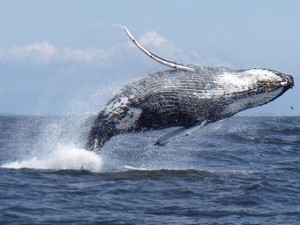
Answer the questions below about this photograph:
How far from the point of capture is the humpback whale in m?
16.4

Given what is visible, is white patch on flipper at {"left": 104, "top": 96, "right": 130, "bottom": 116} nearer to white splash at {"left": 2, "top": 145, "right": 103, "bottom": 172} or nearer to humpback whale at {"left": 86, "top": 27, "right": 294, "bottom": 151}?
humpback whale at {"left": 86, "top": 27, "right": 294, "bottom": 151}

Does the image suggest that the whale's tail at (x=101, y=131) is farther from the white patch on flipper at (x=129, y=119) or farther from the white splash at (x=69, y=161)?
the white splash at (x=69, y=161)

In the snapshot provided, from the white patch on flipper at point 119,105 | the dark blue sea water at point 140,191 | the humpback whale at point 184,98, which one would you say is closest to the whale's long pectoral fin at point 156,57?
the humpback whale at point 184,98

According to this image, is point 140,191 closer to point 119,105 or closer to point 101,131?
point 101,131

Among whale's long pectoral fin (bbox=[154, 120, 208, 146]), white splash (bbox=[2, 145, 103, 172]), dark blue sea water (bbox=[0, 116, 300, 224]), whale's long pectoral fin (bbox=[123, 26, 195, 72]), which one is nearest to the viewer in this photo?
dark blue sea water (bbox=[0, 116, 300, 224])

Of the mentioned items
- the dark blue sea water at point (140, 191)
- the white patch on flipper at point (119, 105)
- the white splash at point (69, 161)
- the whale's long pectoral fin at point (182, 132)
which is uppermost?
the white patch on flipper at point (119, 105)

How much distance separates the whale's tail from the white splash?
0.97 metres

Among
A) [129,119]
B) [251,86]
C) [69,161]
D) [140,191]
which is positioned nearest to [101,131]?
[129,119]

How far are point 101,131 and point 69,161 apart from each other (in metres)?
2.70

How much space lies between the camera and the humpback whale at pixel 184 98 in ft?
53.9

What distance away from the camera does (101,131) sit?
661 inches

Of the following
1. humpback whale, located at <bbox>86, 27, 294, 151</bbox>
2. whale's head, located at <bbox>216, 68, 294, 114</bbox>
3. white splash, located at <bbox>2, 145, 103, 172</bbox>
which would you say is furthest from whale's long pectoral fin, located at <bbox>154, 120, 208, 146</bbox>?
white splash, located at <bbox>2, 145, 103, 172</bbox>

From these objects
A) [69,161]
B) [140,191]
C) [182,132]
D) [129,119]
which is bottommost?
[140,191]

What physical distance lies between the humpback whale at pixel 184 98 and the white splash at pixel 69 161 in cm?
134
